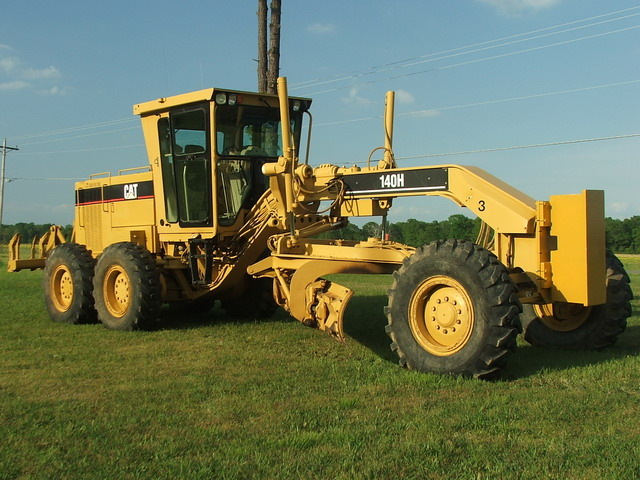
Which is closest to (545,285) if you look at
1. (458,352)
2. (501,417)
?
(458,352)

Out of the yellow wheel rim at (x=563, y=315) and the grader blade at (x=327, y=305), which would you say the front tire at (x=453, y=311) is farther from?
the yellow wheel rim at (x=563, y=315)

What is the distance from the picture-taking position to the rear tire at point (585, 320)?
789cm

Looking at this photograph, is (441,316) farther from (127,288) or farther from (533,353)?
(127,288)

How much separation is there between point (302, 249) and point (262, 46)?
36.1 ft

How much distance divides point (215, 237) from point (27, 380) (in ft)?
12.9

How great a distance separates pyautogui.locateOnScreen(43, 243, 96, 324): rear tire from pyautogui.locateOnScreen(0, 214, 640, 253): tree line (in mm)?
2374

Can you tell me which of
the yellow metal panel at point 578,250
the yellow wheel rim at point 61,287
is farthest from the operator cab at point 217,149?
the yellow metal panel at point 578,250

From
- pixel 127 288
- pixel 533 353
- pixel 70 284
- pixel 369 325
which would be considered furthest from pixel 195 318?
pixel 533 353

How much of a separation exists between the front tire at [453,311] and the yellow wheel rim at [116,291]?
15.7 ft

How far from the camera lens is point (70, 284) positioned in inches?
461

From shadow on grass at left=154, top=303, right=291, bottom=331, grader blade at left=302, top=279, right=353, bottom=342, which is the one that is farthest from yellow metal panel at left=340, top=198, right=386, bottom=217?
shadow on grass at left=154, top=303, right=291, bottom=331

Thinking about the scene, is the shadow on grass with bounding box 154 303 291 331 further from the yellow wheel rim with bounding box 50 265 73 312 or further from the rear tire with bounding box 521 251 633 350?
the rear tire with bounding box 521 251 633 350

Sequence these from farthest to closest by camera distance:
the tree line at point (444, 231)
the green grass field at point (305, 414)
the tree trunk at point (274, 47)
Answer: the tree trunk at point (274, 47) → the tree line at point (444, 231) → the green grass field at point (305, 414)

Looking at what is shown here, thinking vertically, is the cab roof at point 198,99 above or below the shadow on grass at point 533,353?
above
